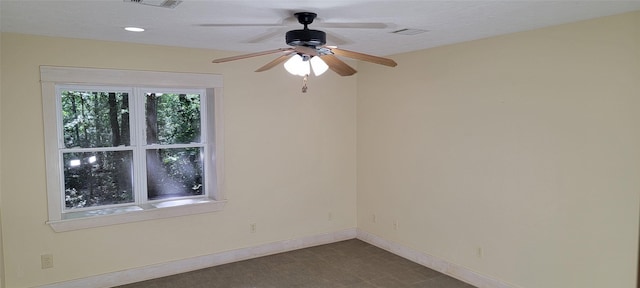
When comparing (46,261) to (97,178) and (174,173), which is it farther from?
(174,173)

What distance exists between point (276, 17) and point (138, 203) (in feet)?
8.64

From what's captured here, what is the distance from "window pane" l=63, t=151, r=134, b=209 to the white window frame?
0.10 m

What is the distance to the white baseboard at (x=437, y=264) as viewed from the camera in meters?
4.02

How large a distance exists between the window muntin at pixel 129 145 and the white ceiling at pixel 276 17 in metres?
0.74

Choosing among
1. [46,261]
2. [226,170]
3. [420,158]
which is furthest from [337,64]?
[46,261]

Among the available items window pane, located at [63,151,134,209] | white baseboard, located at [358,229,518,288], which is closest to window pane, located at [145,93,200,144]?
window pane, located at [63,151,134,209]

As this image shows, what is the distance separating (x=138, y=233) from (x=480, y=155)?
343 centimetres

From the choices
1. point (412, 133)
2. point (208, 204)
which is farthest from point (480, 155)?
point (208, 204)

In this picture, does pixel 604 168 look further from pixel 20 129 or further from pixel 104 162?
pixel 20 129

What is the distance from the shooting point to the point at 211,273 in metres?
4.43

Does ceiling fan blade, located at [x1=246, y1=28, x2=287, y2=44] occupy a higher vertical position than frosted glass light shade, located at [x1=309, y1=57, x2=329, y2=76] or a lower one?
higher

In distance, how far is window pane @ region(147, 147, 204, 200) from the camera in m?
4.52

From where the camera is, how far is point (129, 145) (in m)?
4.35

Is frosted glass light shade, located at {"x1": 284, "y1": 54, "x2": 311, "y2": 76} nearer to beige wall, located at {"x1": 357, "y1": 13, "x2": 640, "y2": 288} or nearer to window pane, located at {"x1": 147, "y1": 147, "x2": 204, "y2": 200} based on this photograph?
beige wall, located at {"x1": 357, "y1": 13, "x2": 640, "y2": 288}
